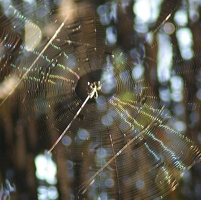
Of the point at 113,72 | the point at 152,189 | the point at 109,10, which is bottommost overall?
the point at 152,189

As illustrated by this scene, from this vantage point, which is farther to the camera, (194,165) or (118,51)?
(194,165)

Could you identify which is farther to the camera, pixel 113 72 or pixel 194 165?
pixel 194 165

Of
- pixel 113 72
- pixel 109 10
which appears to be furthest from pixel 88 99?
pixel 109 10

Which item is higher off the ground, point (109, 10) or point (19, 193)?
point (109, 10)

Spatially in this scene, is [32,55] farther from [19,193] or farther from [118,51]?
[19,193]

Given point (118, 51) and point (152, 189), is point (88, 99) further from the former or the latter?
point (152, 189)

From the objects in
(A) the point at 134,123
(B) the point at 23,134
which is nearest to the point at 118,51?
(A) the point at 134,123
